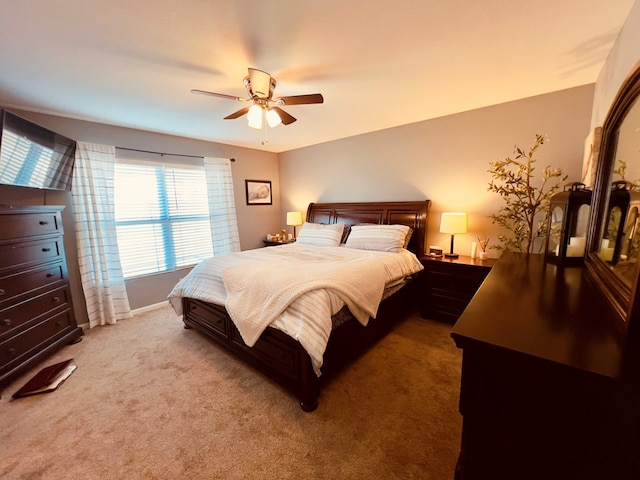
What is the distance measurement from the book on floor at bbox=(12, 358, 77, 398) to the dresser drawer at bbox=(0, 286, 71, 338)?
1.37 feet

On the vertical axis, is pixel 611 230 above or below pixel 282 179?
below

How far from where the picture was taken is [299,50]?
1.76 metres

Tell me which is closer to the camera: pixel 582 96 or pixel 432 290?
pixel 582 96

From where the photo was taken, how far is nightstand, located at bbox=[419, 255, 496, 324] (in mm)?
2746

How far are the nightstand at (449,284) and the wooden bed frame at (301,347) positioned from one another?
0.22m

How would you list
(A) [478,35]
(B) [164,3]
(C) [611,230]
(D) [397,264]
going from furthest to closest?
(D) [397,264] → (A) [478,35] → (B) [164,3] → (C) [611,230]

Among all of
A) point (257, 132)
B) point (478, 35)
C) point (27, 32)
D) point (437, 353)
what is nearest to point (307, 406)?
point (437, 353)

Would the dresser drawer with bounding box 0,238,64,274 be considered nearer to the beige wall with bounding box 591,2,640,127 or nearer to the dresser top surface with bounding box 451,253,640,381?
the dresser top surface with bounding box 451,253,640,381

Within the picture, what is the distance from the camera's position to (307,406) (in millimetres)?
1771

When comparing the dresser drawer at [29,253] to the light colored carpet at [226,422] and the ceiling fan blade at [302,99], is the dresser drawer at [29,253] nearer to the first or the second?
the light colored carpet at [226,422]

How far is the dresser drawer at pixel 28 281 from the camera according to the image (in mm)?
2094

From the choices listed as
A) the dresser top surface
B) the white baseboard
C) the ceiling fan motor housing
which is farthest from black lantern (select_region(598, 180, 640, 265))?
the white baseboard

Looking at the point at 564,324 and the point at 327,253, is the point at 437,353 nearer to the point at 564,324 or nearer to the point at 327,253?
the point at 327,253

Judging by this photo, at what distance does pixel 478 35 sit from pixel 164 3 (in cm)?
184
